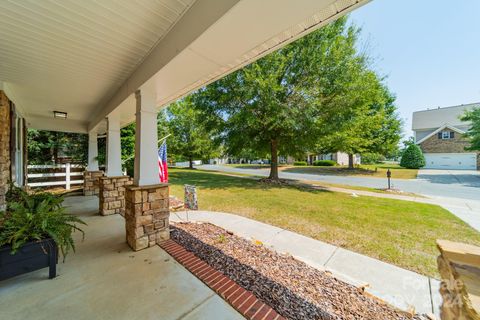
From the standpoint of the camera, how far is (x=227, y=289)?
6.55 ft

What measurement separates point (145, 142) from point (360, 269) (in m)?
3.67

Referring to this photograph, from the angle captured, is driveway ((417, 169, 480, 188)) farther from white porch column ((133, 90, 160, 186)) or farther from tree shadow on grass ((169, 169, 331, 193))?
white porch column ((133, 90, 160, 186))

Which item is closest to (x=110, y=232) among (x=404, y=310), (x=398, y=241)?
(x=404, y=310)

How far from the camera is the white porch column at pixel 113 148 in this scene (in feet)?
16.5

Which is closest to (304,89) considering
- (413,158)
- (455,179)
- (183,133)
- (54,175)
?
(455,179)

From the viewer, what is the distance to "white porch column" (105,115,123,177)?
5031 mm

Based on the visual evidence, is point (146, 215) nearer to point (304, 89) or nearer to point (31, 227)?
point (31, 227)

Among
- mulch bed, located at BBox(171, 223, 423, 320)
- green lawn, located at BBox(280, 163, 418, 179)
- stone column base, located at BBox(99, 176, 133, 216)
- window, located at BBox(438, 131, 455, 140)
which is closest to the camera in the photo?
mulch bed, located at BBox(171, 223, 423, 320)

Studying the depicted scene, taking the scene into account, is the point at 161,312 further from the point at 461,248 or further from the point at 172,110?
the point at 172,110

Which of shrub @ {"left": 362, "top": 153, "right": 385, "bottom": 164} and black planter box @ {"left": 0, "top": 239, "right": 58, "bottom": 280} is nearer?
black planter box @ {"left": 0, "top": 239, "right": 58, "bottom": 280}

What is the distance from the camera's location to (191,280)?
7.08 feet

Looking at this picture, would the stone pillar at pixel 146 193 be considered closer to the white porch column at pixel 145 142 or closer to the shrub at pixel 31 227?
the white porch column at pixel 145 142

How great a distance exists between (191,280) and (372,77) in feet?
38.9

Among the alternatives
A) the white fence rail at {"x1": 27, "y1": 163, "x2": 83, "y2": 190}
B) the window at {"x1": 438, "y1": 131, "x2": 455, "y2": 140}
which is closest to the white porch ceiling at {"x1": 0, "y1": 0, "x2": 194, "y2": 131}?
the white fence rail at {"x1": 27, "y1": 163, "x2": 83, "y2": 190}
